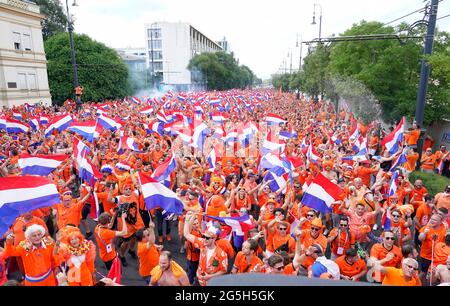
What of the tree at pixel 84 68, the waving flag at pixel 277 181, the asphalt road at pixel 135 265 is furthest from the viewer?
the tree at pixel 84 68

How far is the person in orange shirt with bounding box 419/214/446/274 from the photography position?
519 centimetres

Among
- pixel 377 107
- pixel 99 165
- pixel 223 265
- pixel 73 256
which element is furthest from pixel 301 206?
pixel 377 107

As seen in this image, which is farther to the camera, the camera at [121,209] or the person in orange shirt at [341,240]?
the camera at [121,209]

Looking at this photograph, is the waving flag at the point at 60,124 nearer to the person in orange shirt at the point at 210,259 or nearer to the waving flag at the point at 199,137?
the waving flag at the point at 199,137

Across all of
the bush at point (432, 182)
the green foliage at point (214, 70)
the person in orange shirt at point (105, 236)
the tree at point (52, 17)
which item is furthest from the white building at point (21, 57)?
the green foliage at point (214, 70)

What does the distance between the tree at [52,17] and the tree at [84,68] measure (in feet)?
34.8

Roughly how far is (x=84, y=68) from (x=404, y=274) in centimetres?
3929

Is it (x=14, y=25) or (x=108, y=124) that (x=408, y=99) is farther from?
(x=14, y=25)

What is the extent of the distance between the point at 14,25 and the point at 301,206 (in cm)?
3457

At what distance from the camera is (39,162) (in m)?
7.27

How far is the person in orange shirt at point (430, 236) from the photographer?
5191 millimetres

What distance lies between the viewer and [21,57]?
32031mm

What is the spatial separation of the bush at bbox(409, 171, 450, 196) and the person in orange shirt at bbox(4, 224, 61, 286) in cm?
842

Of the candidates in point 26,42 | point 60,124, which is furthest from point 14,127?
point 26,42
